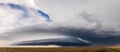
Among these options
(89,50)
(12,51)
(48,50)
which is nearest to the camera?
(12,51)

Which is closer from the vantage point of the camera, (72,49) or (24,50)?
(24,50)

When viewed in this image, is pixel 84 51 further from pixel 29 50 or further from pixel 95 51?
pixel 29 50

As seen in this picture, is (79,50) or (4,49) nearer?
(4,49)

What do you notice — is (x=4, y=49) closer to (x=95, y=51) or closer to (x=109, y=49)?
(x=95, y=51)

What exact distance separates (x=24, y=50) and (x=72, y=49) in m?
15.7

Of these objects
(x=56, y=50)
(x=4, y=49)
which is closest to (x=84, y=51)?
(x=56, y=50)

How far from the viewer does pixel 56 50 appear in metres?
85.8

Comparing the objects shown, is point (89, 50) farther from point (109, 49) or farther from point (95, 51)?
point (109, 49)

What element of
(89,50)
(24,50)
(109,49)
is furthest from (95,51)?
(24,50)

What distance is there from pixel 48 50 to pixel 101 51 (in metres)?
16.9

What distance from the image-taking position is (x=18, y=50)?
3182 inches

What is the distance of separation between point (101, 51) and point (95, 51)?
8.41 ft

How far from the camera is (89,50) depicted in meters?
91.2

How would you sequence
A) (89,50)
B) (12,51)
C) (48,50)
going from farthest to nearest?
(89,50) < (48,50) < (12,51)
